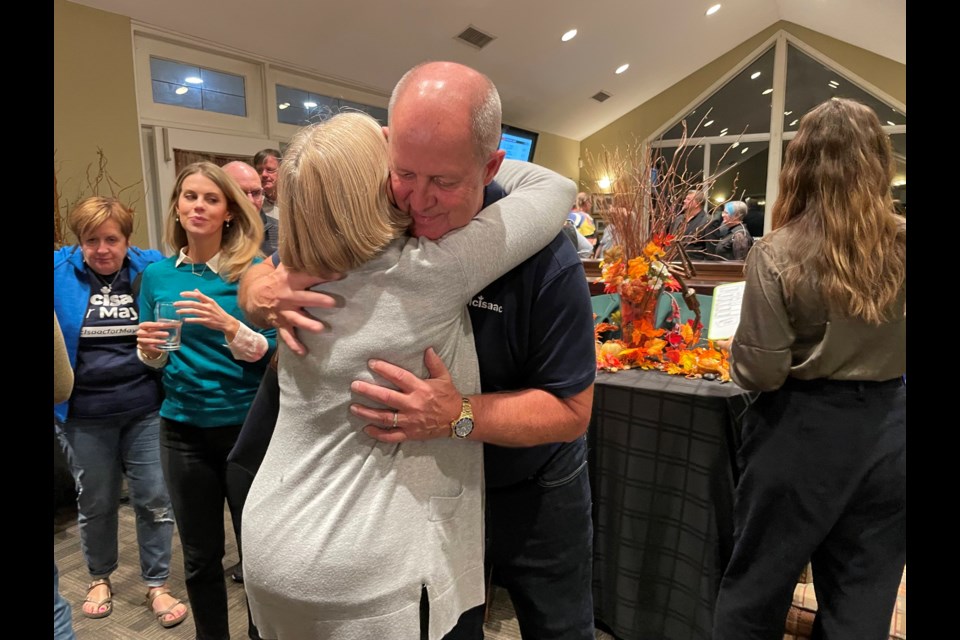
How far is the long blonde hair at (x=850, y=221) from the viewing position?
1.37 metres

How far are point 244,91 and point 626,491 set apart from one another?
16.6ft

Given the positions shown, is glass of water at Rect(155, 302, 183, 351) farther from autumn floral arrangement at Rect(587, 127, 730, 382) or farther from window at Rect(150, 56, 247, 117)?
window at Rect(150, 56, 247, 117)

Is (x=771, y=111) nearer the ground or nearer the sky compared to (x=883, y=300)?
nearer the sky

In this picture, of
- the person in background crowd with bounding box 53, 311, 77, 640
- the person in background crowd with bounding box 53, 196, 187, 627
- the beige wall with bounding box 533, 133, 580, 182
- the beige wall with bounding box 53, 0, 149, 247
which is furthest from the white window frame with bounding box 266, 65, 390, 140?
the person in background crowd with bounding box 53, 311, 77, 640

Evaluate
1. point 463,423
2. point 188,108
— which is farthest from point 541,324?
point 188,108

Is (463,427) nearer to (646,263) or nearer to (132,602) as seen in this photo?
(646,263)

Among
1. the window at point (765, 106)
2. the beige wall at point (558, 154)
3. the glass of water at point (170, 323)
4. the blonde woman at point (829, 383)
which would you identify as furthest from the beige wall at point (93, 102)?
the window at point (765, 106)

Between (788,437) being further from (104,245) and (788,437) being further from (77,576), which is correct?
(77,576)

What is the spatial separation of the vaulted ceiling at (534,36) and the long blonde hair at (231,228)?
3.16 m

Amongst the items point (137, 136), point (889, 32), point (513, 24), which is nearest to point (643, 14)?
point (513, 24)

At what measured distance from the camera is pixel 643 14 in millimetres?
6914

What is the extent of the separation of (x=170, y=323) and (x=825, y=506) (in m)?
1.88

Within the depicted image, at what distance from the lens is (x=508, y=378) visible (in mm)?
1064

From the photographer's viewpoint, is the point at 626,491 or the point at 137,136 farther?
the point at 137,136
